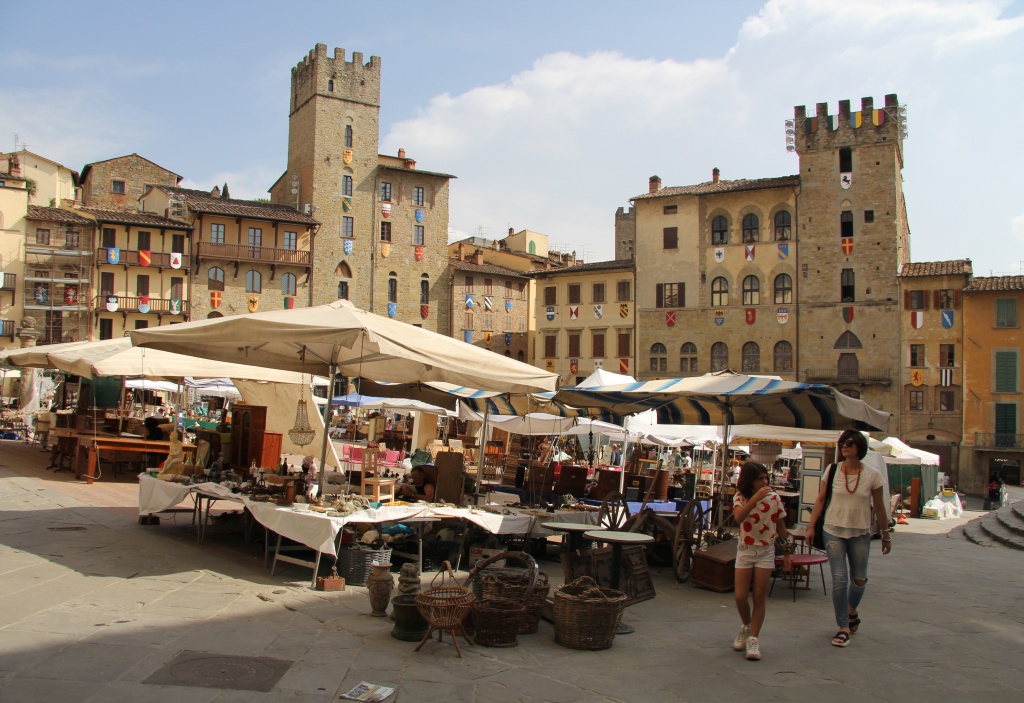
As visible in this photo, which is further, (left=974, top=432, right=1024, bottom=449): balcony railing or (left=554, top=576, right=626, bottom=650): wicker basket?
(left=974, top=432, right=1024, bottom=449): balcony railing

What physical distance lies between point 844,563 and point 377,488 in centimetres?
497

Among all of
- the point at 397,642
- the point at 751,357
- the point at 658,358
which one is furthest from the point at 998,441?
the point at 397,642

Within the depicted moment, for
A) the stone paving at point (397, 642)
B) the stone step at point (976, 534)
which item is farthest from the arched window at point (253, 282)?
the stone paving at point (397, 642)

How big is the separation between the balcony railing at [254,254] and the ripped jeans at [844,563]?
1726 inches

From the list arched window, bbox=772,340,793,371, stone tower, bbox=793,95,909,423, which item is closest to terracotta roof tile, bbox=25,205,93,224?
arched window, bbox=772,340,793,371

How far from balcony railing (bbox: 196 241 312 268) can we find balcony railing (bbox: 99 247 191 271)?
50.6 inches

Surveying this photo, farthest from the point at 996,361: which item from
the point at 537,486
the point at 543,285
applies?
the point at 537,486

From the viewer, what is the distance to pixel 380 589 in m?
6.54

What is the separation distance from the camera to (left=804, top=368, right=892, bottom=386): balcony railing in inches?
1545

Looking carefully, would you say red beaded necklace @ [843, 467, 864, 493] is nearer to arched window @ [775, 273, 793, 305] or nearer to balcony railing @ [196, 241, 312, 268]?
arched window @ [775, 273, 793, 305]

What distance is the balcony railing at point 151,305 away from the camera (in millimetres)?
43812

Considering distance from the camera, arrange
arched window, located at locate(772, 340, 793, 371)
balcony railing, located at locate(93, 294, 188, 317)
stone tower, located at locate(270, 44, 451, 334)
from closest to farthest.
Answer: arched window, located at locate(772, 340, 793, 371)
balcony railing, located at locate(93, 294, 188, 317)
stone tower, located at locate(270, 44, 451, 334)

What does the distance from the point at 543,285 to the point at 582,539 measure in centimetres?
4092

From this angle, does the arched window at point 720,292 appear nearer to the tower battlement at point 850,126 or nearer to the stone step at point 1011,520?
the tower battlement at point 850,126
